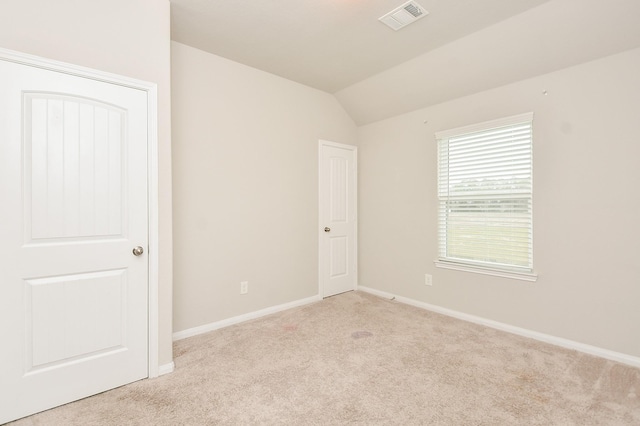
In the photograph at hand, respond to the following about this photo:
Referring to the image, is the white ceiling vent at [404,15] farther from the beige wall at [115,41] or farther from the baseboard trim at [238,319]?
the baseboard trim at [238,319]

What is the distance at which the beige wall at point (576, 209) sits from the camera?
2400mm

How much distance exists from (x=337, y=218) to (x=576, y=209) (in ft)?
8.54

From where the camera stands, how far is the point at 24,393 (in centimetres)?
179

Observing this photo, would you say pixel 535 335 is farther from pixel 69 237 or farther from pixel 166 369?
pixel 69 237

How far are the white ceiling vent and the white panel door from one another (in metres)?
2.05

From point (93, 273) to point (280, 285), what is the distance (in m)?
2.02

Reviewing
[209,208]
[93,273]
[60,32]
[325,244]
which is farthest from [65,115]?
[325,244]

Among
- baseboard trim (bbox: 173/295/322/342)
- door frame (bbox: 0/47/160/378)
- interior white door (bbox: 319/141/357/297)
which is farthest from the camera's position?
interior white door (bbox: 319/141/357/297)

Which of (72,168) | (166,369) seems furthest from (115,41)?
(166,369)

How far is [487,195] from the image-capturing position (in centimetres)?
317

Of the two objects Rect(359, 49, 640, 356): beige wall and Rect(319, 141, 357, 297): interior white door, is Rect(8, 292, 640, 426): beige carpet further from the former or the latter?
Rect(319, 141, 357, 297): interior white door

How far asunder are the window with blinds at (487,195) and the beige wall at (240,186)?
164 centimetres

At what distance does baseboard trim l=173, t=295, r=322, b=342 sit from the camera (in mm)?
2881

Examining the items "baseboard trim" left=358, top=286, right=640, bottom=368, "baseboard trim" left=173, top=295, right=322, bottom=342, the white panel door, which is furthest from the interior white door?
the white panel door
